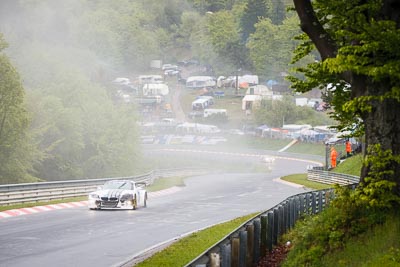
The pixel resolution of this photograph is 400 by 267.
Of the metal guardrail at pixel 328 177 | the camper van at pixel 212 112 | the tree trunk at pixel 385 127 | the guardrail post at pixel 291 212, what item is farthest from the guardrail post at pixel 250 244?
the camper van at pixel 212 112

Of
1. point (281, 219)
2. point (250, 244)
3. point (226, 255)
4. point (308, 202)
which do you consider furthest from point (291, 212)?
point (226, 255)

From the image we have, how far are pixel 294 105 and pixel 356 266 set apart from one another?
4763 inches

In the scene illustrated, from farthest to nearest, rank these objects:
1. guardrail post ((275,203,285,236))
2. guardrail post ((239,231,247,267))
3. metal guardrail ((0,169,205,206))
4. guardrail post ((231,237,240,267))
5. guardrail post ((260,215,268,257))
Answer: metal guardrail ((0,169,205,206))
guardrail post ((275,203,285,236))
guardrail post ((260,215,268,257))
guardrail post ((239,231,247,267))
guardrail post ((231,237,240,267))

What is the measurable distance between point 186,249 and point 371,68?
6.95 meters

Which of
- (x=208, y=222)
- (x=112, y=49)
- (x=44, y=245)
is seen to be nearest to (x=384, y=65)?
(x=44, y=245)

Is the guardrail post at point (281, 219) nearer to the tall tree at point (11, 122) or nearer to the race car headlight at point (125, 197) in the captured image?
the race car headlight at point (125, 197)

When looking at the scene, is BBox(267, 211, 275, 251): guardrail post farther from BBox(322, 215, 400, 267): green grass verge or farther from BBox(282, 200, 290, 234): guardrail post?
BBox(322, 215, 400, 267): green grass verge

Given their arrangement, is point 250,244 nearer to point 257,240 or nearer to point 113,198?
point 257,240

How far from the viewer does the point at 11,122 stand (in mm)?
56375

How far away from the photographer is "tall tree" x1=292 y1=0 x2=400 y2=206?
542 inches

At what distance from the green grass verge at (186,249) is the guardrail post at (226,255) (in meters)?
4.43

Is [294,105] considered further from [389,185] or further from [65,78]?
[389,185]

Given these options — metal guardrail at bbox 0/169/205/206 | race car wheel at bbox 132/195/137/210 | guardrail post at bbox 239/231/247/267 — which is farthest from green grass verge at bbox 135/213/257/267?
metal guardrail at bbox 0/169/205/206

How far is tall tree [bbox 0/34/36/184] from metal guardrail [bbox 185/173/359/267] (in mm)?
36531
